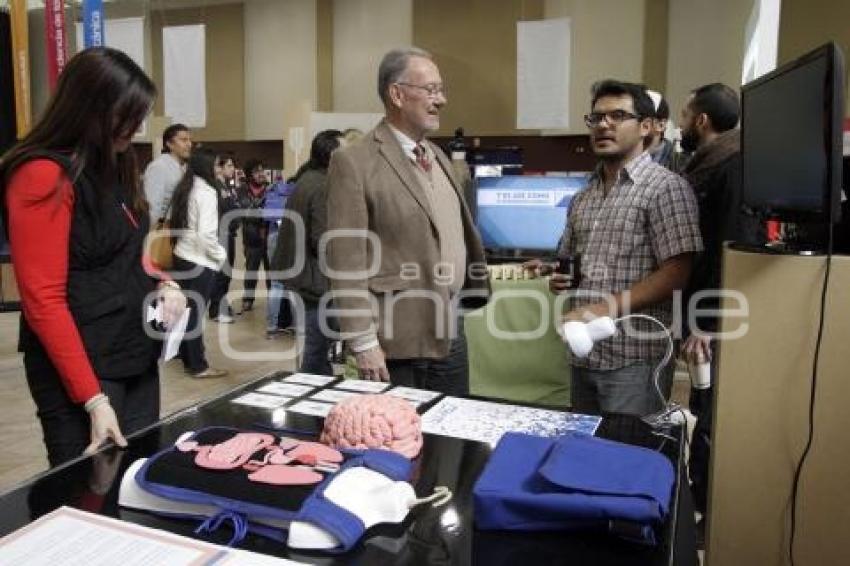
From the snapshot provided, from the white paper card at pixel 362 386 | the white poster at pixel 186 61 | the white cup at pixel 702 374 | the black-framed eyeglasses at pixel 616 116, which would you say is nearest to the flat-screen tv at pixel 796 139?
the black-framed eyeglasses at pixel 616 116

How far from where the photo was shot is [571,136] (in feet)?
28.9

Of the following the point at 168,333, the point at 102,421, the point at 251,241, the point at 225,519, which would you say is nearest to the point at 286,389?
the point at 168,333

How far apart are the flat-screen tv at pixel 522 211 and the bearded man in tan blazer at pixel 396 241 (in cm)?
209

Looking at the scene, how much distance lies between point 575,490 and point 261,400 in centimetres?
88

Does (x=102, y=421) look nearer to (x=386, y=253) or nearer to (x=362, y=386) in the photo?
(x=362, y=386)

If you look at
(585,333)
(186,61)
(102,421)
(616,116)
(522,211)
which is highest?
(186,61)

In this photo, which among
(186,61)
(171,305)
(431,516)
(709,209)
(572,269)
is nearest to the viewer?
Result: (431,516)

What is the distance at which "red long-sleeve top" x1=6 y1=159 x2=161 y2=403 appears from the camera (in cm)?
141

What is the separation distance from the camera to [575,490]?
104 centimetres

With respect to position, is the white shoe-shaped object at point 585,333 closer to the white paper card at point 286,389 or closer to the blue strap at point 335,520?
the white paper card at point 286,389

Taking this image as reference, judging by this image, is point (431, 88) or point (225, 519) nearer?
point (225, 519)

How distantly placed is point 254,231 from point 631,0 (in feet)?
16.1

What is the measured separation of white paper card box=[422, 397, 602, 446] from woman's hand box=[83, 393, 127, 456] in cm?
61

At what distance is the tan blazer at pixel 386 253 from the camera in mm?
1984
